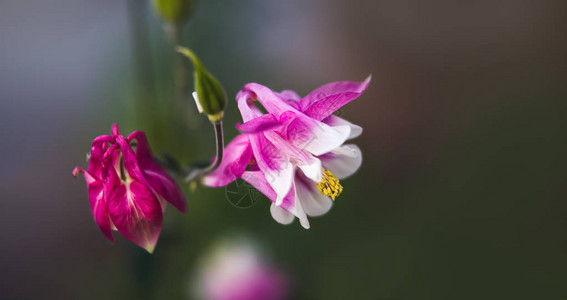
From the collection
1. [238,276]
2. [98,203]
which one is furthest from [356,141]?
[98,203]

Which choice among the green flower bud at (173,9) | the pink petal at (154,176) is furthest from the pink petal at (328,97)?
the green flower bud at (173,9)

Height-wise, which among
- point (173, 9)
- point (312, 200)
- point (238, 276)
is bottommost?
point (238, 276)

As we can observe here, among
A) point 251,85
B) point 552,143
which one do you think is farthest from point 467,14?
point 251,85

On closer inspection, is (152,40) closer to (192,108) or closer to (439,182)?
(192,108)

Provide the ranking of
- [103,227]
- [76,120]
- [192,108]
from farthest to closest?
[76,120] < [192,108] < [103,227]

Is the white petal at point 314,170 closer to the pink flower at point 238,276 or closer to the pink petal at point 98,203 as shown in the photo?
the pink petal at point 98,203

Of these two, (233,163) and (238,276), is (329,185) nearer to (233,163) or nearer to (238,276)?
(233,163)
